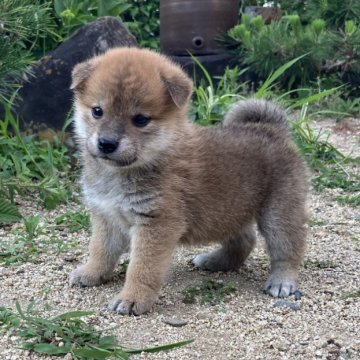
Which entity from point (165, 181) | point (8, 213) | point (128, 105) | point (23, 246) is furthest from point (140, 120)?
point (8, 213)

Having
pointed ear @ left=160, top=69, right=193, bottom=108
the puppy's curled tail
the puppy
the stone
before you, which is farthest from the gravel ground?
pointed ear @ left=160, top=69, right=193, bottom=108

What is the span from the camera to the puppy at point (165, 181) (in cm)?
359

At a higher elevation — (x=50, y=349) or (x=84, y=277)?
(x=50, y=349)

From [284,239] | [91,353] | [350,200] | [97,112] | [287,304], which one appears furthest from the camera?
[350,200]

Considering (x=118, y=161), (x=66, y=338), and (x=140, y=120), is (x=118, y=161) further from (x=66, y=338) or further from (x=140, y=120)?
(x=66, y=338)

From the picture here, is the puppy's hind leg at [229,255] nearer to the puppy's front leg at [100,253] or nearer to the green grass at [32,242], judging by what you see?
the puppy's front leg at [100,253]

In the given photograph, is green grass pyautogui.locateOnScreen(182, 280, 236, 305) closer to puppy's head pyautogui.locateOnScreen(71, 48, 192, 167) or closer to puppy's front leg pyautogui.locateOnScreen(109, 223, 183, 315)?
puppy's front leg pyautogui.locateOnScreen(109, 223, 183, 315)

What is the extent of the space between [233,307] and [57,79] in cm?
348

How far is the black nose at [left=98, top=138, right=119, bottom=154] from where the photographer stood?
3492 millimetres

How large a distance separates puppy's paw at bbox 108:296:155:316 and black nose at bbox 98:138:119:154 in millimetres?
731

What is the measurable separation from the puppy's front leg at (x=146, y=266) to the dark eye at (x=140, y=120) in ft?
1.65

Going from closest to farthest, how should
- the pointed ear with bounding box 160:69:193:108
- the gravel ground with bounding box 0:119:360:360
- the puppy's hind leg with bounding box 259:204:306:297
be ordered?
the gravel ground with bounding box 0:119:360:360 → the pointed ear with bounding box 160:69:193:108 → the puppy's hind leg with bounding box 259:204:306:297

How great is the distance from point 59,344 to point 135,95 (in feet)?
4.12

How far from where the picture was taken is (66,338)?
3035 millimetres
